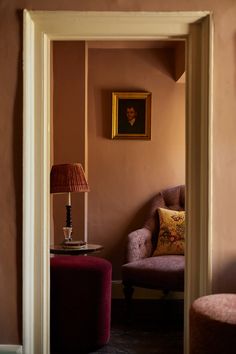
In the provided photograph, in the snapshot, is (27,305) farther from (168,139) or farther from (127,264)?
(168,139)

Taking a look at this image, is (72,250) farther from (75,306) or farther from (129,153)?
(129,153)

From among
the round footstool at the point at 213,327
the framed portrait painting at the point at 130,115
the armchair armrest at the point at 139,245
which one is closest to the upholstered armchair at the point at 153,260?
the armchair armrest at the point at 139,245

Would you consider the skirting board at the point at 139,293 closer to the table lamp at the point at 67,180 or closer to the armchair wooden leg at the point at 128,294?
the armchair wooden leg at the point at 128,294

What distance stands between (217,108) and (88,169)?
217 cm

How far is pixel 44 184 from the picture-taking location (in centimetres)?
251

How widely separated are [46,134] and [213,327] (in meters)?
1.28

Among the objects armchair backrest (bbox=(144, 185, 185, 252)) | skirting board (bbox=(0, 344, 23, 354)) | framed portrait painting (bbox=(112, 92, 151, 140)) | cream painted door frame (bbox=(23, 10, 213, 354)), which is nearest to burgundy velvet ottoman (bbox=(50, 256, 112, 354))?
cream painted door frame (bbox=(23, 10, 213, 354))

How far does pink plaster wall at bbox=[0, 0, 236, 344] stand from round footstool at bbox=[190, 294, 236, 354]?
0.35 metres

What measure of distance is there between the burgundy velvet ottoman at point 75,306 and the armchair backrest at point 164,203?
120 cm

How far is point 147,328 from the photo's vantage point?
3.57m

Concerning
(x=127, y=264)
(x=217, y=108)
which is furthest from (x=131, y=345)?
(x=217, y=108)

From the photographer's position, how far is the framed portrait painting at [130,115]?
4400 millimetres

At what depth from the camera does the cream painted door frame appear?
2.45 meters

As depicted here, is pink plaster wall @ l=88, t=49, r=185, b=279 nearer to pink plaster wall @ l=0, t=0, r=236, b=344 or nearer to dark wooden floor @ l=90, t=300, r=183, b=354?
dark wooden floor @ l=90, t=300, r=183, b=354
